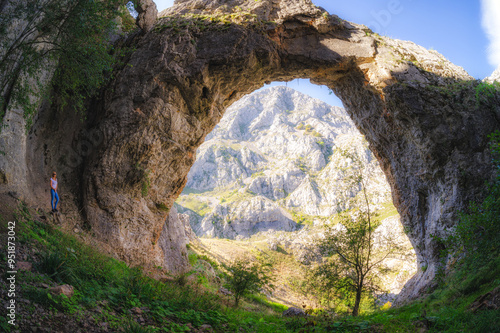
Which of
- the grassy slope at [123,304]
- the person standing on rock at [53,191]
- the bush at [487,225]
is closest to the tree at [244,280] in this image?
the grassy slope at [123,304]

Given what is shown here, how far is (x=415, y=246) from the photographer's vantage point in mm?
16000

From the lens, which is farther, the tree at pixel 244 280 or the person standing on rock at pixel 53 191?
the tree at pixel 244 280

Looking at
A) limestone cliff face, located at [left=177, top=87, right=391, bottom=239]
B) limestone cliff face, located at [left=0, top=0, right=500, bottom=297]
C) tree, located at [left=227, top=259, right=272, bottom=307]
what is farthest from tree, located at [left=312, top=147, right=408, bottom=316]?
limestone cliff face, located at [left=177, top=87, right=391, bottom=239]

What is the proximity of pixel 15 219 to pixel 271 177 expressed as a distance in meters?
150

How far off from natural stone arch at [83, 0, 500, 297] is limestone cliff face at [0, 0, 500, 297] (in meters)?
0.06

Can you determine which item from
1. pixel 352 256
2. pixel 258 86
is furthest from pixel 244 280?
pixel 258 86

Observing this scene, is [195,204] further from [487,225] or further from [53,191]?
[487,225]

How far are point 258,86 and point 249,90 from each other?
74cm

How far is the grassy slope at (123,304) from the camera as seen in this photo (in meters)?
4.82

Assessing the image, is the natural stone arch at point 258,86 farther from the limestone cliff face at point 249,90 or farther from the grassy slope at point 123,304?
the grassy slope at point 123,304

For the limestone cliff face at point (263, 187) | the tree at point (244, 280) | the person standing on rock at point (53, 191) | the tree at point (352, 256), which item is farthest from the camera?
the limestone cliff face at point (263, 187)

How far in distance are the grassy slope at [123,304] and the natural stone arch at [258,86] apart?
16.2 ft

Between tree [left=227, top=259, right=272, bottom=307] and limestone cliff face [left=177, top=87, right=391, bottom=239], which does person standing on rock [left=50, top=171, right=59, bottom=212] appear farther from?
limestone cliff face [left=177, top=87, right=391, bottom=239]

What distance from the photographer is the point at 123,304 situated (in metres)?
6.25
